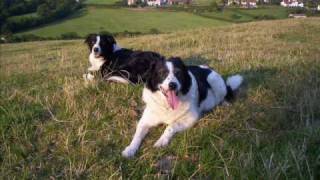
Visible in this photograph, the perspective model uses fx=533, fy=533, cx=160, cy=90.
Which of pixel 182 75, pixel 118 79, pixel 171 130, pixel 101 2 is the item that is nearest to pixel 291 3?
pixel 101 2

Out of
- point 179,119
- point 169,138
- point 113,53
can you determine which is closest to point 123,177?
point 169,138

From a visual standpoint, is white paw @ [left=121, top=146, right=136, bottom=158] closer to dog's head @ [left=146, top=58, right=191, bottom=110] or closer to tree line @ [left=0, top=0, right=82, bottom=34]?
dog's head @ [left=146, top=58, right=191, bottom=110]

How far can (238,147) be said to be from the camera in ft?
15.3

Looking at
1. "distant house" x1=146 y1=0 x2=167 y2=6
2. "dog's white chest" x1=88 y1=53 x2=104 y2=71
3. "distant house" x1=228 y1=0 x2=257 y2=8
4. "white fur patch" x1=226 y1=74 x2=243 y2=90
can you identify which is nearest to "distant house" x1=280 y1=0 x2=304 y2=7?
"distant house" x1=228 y1=0 x2=257 y2=8

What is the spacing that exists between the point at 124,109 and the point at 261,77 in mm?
2275

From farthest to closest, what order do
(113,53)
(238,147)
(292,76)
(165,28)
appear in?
1. (165,28)
2. (113,53)
3. (292,76)
4. (238,147)

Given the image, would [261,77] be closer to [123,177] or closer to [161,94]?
[161,94]

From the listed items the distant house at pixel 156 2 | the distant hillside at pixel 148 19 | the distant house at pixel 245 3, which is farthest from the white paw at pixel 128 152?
the distant house at pixel 156 2

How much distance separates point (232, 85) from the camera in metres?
6.78

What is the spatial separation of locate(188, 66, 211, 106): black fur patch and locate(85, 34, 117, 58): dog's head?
3086mm

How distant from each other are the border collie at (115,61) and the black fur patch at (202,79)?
119 cm

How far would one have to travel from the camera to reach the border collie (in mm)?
8078

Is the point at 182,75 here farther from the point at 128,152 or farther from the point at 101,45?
the point at 101,45

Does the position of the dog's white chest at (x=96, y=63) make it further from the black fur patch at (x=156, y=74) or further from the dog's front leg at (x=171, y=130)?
the dog's front leg at (x=171, y=130)
